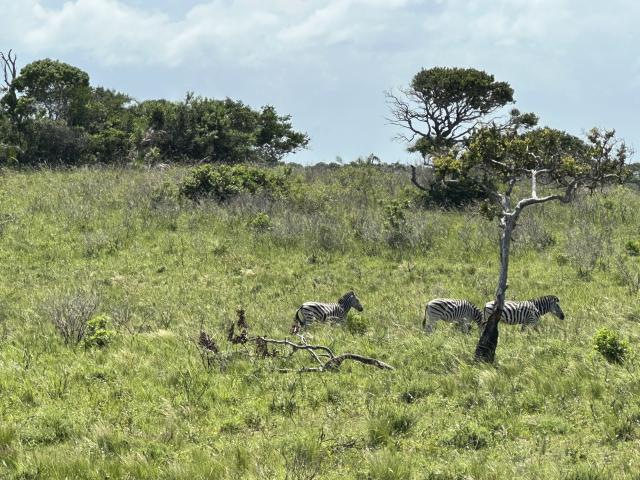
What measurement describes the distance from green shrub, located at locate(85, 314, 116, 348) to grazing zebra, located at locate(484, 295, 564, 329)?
28.0 ft

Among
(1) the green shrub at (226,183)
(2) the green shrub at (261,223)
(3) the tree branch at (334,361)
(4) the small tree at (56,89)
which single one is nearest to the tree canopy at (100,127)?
(4) the small tree at (56,89)

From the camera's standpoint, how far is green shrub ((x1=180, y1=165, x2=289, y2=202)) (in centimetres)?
2672

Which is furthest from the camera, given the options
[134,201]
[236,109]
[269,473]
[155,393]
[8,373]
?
[236,109]

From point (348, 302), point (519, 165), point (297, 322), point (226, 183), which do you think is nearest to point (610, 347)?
point (519, 165)

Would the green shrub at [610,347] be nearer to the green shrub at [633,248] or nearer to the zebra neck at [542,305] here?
the zebra neck at [542,305]

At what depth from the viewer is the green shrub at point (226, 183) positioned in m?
26.7

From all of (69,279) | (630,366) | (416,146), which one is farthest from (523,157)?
(416,146)

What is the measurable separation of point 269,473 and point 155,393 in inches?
119

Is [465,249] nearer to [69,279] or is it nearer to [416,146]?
[69,279]

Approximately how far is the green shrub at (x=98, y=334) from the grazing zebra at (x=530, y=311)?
28.0 feet

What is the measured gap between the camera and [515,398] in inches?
300

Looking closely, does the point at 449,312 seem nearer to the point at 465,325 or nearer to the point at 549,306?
the point at 465,325

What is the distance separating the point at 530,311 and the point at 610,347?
5.11 m

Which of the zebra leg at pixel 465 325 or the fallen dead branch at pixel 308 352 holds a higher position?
the fallen dead branch at pixel 308 352
